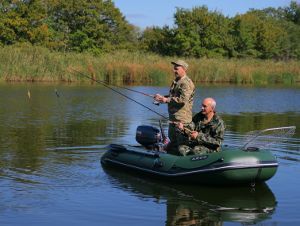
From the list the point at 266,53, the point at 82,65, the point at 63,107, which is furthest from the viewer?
the point at 266,53

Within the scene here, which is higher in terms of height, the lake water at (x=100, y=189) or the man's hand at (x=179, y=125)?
the man's hand at (x=179, y=125)

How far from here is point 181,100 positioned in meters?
8.88

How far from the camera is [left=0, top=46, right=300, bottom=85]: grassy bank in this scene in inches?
1204

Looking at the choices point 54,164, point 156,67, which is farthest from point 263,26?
point 54,164

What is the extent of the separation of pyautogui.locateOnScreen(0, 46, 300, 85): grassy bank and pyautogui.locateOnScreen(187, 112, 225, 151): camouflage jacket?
19.6 metres

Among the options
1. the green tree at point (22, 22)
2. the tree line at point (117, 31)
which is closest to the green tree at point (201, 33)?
the tree line at point (117, 31)

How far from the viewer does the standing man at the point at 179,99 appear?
29.1 ft

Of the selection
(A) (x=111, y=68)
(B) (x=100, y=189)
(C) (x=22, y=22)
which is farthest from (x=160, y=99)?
(C) (x=22, y=22)

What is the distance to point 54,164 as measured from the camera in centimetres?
964

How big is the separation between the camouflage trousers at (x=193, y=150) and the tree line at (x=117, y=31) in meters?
35.7

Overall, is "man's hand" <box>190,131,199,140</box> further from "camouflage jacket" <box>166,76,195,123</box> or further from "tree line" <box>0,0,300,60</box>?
"tree line" <box>0,0,300,60</box>

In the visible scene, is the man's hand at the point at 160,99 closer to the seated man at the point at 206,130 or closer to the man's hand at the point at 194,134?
the seated man at the point at 206,130

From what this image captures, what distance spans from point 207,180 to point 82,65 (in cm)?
2410

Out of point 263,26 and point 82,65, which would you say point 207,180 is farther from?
point 263,26
